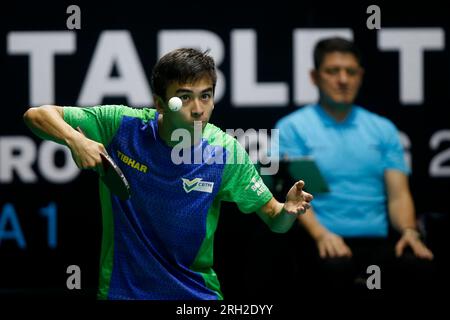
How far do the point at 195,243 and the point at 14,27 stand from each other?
251 cm

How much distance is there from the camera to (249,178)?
388 cm

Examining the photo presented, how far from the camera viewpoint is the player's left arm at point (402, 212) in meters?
5.44

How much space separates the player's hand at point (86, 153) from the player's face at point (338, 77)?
2541 mm

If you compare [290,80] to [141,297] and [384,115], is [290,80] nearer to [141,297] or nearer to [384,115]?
[384,115]

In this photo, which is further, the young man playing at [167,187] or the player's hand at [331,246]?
the player's hand at [331,246]

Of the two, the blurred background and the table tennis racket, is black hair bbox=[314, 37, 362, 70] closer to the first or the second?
the blurred background

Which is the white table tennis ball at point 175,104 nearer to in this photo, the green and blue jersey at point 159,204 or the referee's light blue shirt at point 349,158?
the green and blue jersey at point 159,204

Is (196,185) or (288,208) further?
(196,185)

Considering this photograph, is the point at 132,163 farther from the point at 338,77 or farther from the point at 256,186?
the point at 338,77

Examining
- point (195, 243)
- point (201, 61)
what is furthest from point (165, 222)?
point (201, 61)

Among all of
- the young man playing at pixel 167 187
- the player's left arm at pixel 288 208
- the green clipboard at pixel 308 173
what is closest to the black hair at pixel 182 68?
the young man playing at pixel 167 187

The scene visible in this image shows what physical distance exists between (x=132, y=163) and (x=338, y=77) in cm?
219

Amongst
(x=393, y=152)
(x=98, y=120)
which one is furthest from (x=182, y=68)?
(x=393, y=152)

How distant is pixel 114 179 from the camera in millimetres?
3562
